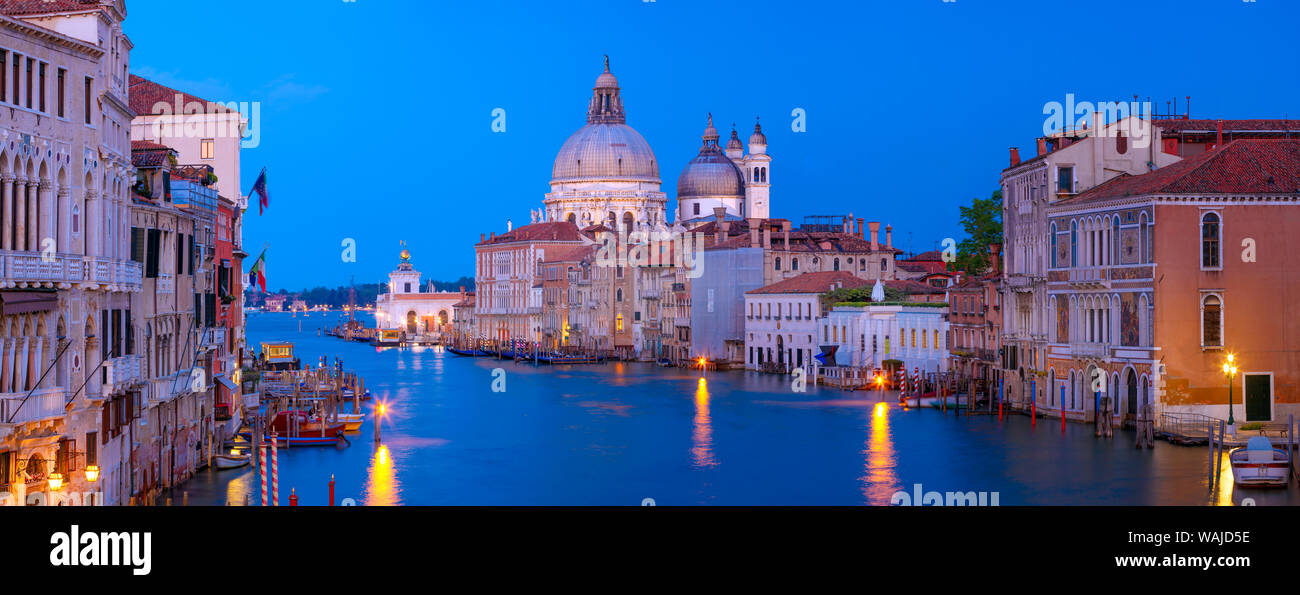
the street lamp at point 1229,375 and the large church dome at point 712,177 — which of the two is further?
the large church dome at point 712,177

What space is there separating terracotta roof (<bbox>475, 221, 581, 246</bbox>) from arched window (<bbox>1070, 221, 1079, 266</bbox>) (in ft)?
151

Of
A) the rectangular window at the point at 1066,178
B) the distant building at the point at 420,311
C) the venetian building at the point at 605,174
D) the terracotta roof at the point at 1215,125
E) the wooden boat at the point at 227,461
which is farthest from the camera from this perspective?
the distant building at the point at 420,311

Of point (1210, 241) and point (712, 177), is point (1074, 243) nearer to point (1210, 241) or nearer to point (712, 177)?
point (1210, 241)

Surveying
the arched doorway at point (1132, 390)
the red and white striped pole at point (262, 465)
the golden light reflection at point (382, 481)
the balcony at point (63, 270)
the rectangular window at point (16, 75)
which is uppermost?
the rectangular window at point (16, 75)

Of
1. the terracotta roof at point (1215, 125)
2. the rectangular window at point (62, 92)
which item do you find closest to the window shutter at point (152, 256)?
the rectangular window at point (62, 92)

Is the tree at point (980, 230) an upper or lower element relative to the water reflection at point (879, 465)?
upper

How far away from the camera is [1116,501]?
55.4ft

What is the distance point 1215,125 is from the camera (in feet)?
87.4

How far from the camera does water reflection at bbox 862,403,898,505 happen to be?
61.2ft

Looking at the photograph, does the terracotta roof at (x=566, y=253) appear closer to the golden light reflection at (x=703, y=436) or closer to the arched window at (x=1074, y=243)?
the golden light reflection at (x=703, y=436)

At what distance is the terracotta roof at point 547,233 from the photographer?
228 ft

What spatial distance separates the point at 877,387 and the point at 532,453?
48.5 ft

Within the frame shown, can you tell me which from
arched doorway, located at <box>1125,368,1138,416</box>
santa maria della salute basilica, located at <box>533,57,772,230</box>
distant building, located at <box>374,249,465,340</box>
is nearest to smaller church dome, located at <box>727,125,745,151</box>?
santa maria della salute basilica, located at <box>533,57,772,230</box>

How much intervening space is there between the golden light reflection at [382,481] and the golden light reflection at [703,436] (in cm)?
451
